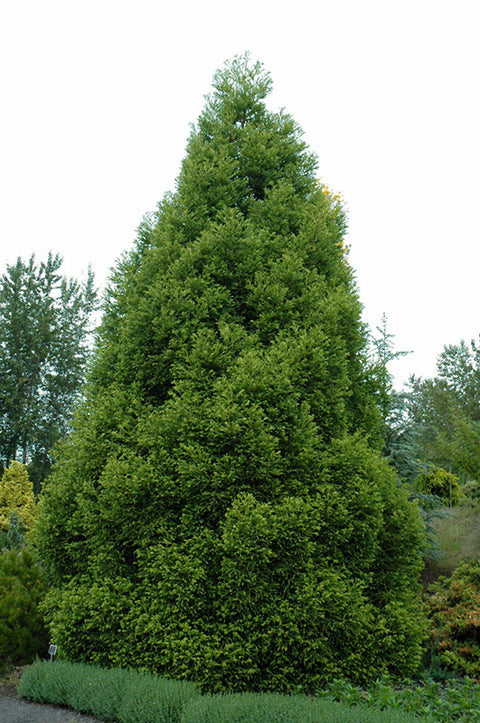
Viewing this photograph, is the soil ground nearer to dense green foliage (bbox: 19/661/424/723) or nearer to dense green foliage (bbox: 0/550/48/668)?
dense green foliage (bbox: 19/661/424/723)

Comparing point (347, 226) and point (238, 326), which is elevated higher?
point (347, 226)

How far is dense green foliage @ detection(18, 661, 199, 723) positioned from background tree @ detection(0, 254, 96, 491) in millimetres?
29056

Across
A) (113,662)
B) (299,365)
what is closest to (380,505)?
(299,365)

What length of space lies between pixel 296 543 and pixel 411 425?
6715mm

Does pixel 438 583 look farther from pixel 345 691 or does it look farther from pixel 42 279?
pixel 42 279

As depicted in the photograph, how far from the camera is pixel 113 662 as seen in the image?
5.23 meters

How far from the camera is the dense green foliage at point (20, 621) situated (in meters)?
6.83

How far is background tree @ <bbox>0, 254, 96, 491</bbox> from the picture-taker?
3350 centimetres

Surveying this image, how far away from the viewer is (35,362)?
114ft

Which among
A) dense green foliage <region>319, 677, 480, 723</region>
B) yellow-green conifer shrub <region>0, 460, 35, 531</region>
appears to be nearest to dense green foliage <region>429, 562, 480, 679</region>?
dense green foliage <region>319, 677, 480, 723</region>

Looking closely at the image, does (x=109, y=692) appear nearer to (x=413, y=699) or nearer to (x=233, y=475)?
(x=233, y=475)

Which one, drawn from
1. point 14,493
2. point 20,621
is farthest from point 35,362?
point 20,621

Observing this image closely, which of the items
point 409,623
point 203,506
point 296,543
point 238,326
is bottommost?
point 409,623

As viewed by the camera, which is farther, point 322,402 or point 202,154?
point 202,154
